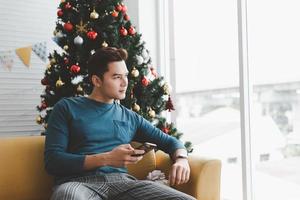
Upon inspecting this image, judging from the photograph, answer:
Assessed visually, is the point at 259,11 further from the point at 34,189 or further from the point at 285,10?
the point at 34,189

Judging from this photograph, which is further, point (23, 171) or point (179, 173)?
point (23, 171)

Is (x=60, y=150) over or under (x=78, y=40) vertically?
under

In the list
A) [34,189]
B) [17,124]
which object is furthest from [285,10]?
[17,124]

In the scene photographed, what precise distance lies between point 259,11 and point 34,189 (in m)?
2.04

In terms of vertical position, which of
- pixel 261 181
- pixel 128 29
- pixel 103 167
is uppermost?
pixel 128 29

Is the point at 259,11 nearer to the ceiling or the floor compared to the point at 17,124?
nearer to the ceiling

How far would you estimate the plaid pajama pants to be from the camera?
1751 millimetres

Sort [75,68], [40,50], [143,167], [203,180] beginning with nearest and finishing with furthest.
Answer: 1. [203,180]
2. [143,167]
3. [75,68]
4. [40,50]

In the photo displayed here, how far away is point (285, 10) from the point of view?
9.25 ft

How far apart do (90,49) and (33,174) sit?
41.5 inches

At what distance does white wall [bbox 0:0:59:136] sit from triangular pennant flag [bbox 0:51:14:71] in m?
0.03

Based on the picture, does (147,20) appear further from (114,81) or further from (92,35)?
(114,81)

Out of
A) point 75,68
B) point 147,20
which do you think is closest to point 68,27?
point 75,68

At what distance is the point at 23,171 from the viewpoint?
2199 mm
